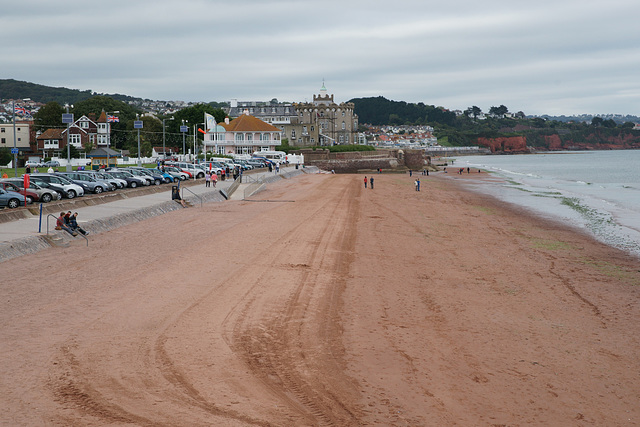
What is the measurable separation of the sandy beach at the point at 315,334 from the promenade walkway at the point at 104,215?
3.40 ft

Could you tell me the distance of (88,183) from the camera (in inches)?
1446

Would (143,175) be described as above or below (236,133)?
below

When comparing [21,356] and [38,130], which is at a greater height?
[38,130]

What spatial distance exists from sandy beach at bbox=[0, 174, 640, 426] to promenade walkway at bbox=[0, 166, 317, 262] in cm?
104

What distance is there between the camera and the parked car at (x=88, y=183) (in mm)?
36438

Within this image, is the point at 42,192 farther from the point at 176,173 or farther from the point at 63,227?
the point at 176,173

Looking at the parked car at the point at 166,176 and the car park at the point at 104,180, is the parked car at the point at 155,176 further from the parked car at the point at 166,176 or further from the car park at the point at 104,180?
the car park at the point at 104,180

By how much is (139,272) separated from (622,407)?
13001 millimetres

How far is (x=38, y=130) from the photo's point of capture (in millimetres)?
96562

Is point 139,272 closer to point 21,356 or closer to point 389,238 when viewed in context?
point 21,356

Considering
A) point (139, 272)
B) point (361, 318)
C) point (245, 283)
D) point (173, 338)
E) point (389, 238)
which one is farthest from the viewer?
point (389, 238)

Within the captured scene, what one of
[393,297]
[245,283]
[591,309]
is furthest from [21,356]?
[591,309]

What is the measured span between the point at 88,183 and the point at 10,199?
8.64 meters

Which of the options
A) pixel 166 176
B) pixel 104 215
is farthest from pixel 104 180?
pixel 104 215
